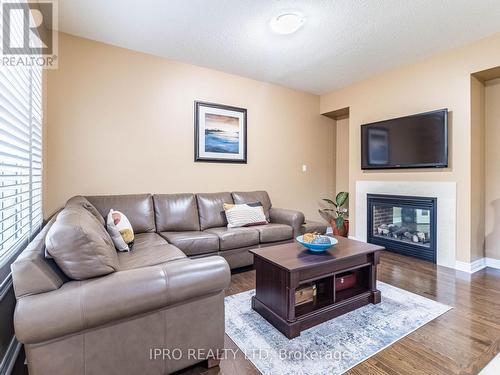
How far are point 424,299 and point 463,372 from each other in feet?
3.05

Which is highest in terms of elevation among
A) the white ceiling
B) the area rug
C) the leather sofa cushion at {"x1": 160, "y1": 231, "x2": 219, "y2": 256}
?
the white ceiling

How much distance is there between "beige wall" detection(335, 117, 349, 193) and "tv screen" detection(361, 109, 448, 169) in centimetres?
85

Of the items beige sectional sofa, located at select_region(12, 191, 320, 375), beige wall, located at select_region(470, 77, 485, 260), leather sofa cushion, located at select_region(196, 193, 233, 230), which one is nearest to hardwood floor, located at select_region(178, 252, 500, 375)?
beige sectional sofa, located at select_region(12, 191, 320, 375)

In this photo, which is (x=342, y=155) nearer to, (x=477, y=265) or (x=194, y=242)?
(x=477, y=265)

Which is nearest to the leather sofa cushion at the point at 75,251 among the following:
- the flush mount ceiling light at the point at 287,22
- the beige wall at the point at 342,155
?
the flush mount ceiling light at the point at 287,22

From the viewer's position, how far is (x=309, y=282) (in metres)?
1.97

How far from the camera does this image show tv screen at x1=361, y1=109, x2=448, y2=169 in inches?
126

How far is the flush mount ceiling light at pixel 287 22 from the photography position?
2459 millimetres

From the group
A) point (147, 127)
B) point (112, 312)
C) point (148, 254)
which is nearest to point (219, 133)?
point (147, 127)

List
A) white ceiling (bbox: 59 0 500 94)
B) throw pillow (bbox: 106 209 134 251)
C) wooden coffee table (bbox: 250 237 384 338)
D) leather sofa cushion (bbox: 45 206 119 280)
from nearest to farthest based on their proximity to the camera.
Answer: leather sofa cushion (bbox: 45 206 119 280) < wooden coffee table (bbox: 250 237 384 338) < throw pillow (bbox: 106 209 134 251) < white ceiling (bbox: 59 0 500 94)

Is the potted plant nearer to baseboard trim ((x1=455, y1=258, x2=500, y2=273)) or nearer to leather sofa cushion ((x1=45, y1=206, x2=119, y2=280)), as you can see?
baseboard trim ((x1=455, y1=258, x2=500, y2=273))

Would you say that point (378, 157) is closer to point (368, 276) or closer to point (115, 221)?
point (368, 276)

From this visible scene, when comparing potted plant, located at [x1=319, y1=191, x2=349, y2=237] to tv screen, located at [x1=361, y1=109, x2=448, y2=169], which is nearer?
tv screen, located at [x1=361, y1=109, x2=448, y2=169]

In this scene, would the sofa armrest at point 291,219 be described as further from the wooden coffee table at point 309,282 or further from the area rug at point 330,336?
the area rug at point 330,336
